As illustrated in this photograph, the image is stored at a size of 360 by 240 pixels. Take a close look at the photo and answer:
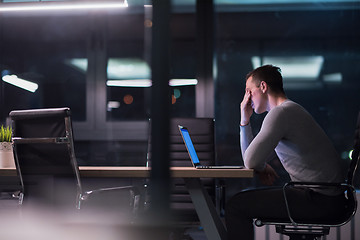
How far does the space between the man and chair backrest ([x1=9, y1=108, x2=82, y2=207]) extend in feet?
2.90

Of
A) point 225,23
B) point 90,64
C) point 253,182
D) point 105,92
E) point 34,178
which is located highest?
point 225,23

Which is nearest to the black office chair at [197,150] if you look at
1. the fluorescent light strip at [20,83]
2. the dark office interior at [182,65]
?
the dark office interior at [182,65]

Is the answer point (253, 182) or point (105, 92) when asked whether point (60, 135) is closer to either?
point (105, 92)

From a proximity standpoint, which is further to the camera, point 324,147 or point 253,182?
point 253,182

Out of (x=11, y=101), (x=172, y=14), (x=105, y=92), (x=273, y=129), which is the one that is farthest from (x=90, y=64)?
(x=172, y=14)

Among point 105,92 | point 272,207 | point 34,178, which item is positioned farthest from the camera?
point 105,92

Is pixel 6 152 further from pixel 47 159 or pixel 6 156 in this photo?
pixel 47 159

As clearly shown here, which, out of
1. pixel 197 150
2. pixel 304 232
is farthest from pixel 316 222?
pixel 197 150

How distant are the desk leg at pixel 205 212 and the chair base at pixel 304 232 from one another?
1.06 feet

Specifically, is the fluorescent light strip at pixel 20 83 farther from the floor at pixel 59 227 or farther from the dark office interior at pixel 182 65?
the floor at pixel 59 227

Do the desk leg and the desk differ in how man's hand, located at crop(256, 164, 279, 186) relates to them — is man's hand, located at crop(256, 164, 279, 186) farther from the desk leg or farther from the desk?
the desk leg

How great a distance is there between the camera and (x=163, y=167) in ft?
1.38

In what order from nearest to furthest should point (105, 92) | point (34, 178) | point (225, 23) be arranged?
point (34, 178) → point (105, 92) → point (225, 23)

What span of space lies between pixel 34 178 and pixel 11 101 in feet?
8.72
